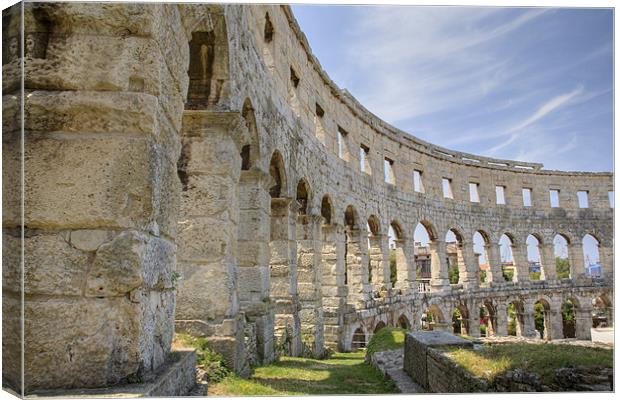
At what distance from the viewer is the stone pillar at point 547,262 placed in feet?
77.6

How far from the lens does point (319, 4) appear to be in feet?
13.9

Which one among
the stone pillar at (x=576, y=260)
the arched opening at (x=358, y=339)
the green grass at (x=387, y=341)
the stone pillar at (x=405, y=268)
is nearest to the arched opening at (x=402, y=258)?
the stone pillar at (x=405, y=268)

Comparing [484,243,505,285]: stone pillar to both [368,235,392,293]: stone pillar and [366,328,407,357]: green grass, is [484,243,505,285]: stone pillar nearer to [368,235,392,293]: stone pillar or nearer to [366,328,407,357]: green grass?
[368,235,392,293]: stone pillar

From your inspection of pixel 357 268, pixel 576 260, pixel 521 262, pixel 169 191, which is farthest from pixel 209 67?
pixel 576 260

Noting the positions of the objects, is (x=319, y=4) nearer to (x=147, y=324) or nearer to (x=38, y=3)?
(x=38, y=3)

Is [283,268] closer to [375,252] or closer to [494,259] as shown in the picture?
[375,252]

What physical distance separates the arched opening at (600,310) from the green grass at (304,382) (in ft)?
64.9

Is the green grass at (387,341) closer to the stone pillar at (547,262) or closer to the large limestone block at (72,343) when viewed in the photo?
the large limestone block at (72,343)

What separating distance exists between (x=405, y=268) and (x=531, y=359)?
45.0ft

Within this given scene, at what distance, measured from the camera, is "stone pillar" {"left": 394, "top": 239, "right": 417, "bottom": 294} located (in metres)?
17.6

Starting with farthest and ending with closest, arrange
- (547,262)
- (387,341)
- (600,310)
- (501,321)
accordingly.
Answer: (600,310) → (547,262) → (501,321) → (387,341)

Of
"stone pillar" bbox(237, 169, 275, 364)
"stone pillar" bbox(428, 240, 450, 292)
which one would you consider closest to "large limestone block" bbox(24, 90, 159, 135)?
"stone pillar" bbox(237, 169, 275, 364)

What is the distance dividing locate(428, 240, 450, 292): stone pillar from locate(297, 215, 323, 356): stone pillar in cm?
943

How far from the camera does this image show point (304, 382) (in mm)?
5922
